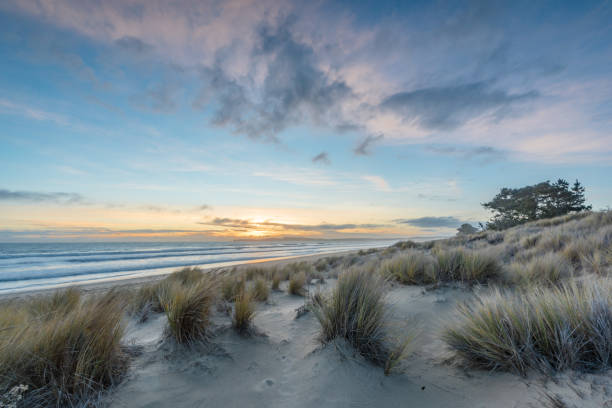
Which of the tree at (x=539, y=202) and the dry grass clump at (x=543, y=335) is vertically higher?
the tree at (x=539, y=202)

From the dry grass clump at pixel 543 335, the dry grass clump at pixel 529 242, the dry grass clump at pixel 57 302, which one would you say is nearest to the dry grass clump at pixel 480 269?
the dry grass clump at pixel 543 335

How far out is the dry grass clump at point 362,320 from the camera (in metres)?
3.16

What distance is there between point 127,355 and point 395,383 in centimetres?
303

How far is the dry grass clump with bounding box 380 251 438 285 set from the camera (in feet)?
20.8

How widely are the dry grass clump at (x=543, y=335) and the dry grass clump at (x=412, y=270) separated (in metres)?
3.25

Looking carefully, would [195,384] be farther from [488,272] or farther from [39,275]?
[39,275]

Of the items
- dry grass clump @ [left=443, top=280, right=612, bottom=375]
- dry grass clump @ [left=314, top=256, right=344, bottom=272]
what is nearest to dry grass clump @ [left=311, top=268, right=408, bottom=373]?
dry grass clump @ [left=443, top=280, right=612, bottom=375]

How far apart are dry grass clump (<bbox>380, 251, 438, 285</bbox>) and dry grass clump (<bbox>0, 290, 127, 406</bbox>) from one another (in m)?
5.18

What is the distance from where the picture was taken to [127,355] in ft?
10.2

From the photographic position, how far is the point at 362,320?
3.32 metres

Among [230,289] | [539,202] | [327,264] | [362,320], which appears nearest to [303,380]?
[362,320]

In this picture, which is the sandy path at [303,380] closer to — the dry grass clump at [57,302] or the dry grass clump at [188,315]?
the dry grass clump at [188,315]

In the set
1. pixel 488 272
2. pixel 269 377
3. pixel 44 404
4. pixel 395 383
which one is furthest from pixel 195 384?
pixel 488 272

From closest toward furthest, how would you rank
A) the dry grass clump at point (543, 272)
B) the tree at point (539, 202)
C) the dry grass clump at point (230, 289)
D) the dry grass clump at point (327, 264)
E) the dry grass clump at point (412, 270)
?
the dry grass clump at point (543, 272) < the dry grass clump at point (230, 289) < the dry grass clump at point (412, 270) < the dry grass clump at point (327, 264) < the tree at point (539, 202)
